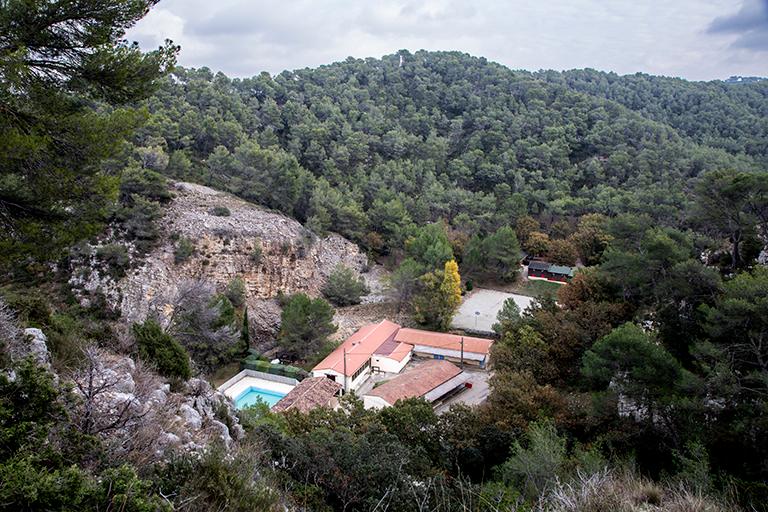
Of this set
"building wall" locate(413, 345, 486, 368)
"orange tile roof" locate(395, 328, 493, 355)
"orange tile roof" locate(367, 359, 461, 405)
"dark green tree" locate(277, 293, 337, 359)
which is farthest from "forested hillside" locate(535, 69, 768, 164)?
"dark green tree" locate(277, 293, 337, 359)

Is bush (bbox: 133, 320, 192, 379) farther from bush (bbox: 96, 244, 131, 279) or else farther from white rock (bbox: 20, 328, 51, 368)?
bush (bbox: 96, 244, 131, 279)

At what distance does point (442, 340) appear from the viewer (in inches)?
700

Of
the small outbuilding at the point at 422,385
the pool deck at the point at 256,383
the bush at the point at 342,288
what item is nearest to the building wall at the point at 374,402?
the small outbuilding at the point at 422,385

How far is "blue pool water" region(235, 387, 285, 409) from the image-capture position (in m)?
13.3

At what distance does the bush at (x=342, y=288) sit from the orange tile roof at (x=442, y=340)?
13.8 feet

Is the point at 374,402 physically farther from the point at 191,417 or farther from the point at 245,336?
the point at 191,417

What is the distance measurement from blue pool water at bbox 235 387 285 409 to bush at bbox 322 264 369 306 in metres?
Result: 8.35

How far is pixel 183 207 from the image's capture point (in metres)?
20.5

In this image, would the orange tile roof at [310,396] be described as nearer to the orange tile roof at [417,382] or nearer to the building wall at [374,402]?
the building wall at [374,402]

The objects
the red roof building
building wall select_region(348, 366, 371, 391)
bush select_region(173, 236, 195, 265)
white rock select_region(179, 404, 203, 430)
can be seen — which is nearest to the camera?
white rock select_region(179, 404, 203, 430)

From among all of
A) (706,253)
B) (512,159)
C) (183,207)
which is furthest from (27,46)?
(512,159)

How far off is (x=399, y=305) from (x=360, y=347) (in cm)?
488

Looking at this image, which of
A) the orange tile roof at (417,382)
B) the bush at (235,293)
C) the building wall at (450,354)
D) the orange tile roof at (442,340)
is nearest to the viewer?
Answer: the orange tile roof at (417,382)

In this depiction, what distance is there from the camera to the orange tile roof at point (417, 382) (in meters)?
13.0
